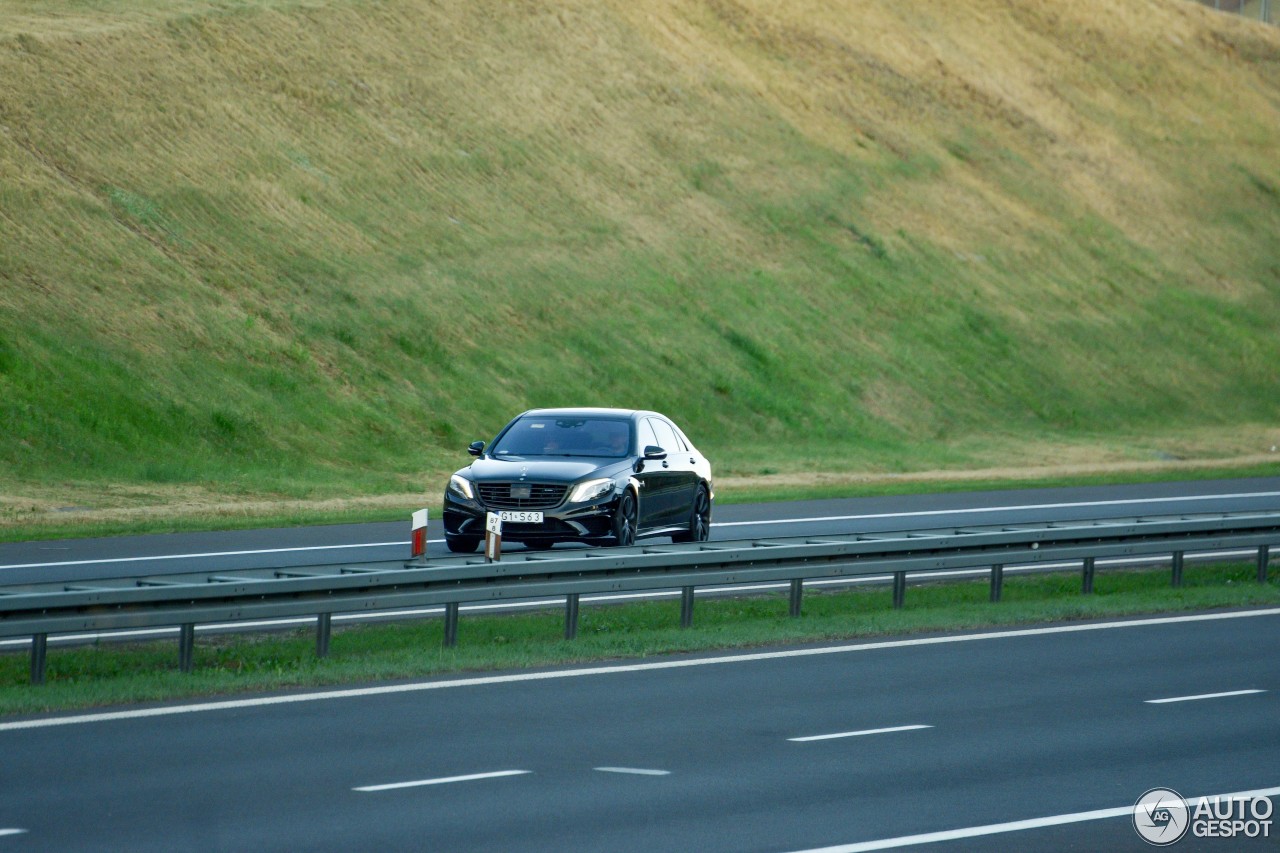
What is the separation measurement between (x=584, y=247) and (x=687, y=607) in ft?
114

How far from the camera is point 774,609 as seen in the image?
626 inches

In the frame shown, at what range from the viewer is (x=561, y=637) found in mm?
13977

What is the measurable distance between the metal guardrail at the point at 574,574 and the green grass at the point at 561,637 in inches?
11.6

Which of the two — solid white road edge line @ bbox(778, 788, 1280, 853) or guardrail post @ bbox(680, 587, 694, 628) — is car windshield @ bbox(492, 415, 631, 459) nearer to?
guardrail post @ bbox(680, 587, 694, 628)

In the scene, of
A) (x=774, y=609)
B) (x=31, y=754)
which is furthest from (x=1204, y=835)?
(x=774, y=609)

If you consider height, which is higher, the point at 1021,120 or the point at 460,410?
the point at 1021,120

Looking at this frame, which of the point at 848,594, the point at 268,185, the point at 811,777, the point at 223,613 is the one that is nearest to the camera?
the point at 811,777

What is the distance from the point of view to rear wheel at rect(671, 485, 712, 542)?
2036 centimetres

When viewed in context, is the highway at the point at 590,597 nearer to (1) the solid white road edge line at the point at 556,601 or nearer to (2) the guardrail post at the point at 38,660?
(1) the solid white road edge line at the point at 556,601

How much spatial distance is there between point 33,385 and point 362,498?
267 inches

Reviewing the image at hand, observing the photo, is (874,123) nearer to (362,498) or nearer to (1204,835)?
(362,498)

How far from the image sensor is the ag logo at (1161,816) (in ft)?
25.9

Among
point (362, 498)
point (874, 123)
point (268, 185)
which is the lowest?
point (362, 498)

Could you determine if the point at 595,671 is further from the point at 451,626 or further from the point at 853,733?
the point at 853,733
